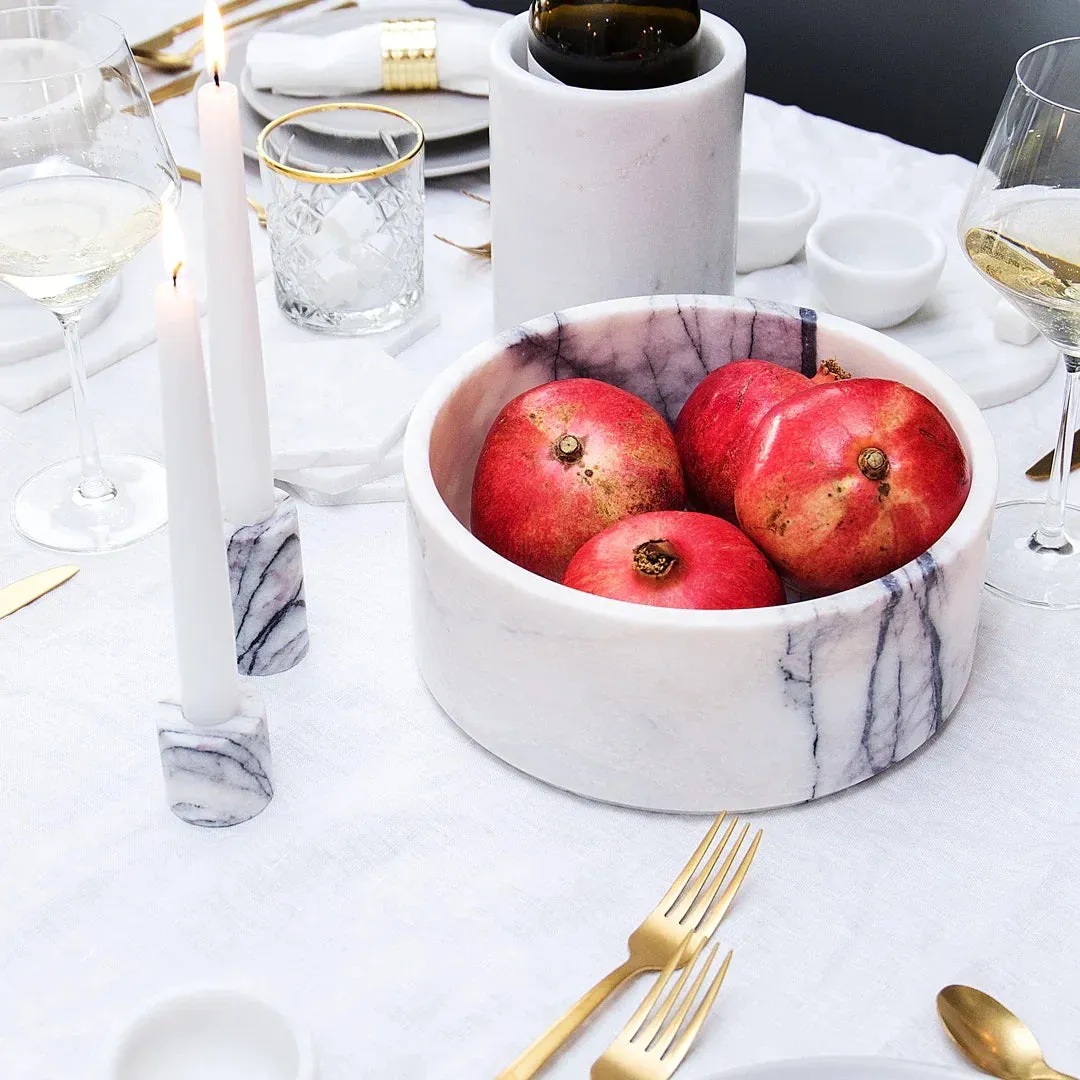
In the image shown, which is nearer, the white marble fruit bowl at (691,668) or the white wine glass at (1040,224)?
the white marble fruit bowl at (691,668)

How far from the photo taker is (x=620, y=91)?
0.77 metres

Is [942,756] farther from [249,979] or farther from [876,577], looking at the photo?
[249,979]

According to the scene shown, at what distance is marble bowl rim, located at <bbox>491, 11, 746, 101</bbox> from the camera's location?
767 mm

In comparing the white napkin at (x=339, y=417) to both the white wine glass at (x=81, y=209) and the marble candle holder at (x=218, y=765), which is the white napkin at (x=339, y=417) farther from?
the marble candle holder at (x=218, y=765)

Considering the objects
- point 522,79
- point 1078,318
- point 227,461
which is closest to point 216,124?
point 227,461

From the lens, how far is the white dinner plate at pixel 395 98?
3.58 ft

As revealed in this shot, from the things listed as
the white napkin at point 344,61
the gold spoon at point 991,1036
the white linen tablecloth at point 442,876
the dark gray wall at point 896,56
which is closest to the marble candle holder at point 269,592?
the white linen tablecloth at point 442,876

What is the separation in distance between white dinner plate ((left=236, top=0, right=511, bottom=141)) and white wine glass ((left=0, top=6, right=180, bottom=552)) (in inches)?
11.7

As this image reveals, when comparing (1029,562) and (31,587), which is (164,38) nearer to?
(31,587)

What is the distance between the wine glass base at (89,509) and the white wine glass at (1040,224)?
48 centimetres

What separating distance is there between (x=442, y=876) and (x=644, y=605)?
0.48 feet

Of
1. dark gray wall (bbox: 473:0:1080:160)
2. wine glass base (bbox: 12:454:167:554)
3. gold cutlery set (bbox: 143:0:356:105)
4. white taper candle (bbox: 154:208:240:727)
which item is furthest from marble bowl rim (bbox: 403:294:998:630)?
dark gray wall (bbox: 473:0:1080:160)

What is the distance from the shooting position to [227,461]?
62 centimetres

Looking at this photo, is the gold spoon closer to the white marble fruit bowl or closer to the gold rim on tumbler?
the white marble fruit bowl
